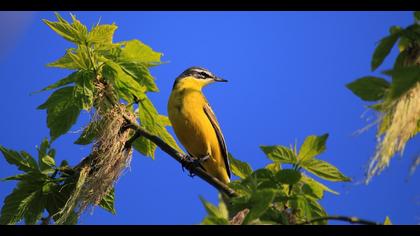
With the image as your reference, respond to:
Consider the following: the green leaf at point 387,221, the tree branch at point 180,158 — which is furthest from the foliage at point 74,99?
the green leaf at point 387,221

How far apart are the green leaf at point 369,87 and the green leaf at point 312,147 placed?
0.26 meters

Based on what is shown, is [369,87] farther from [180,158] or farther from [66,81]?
[66,81]

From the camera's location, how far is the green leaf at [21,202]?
338cm

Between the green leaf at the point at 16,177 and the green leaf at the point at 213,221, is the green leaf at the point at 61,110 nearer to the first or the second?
the green leaf at the point at 16,177

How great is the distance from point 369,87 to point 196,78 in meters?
5.02

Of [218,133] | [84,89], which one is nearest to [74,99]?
[84,89]

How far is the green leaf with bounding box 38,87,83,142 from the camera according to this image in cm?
350

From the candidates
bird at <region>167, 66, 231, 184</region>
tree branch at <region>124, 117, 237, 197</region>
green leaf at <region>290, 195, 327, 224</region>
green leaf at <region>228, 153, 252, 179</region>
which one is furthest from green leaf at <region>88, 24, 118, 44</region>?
bird at <region>167, 66, 231, 184</region>

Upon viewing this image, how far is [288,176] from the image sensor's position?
2.52m

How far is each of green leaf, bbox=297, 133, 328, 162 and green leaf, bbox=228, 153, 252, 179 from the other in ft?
0.83

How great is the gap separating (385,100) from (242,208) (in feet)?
2.46

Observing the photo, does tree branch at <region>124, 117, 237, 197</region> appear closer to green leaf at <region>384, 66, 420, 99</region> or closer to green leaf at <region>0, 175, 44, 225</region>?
green leaf at <region>0, 175, 44, 225</region>
